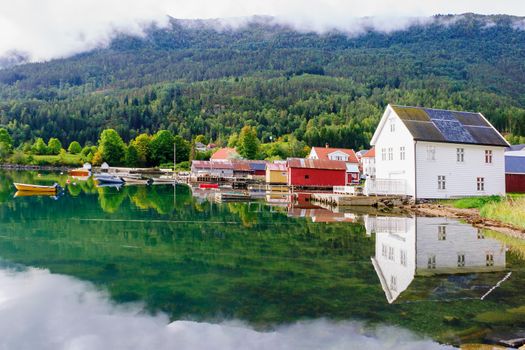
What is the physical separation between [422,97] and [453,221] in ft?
556

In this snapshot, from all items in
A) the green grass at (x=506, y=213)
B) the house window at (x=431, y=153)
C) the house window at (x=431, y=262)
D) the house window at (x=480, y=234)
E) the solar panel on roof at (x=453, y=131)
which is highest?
the solar panel on roof at (x=453, y=131)

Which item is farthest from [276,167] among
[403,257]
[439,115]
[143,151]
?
[143,151]

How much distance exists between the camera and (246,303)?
10914 mm

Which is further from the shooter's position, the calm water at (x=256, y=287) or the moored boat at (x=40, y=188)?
the moored boat at (x=40, y=188)

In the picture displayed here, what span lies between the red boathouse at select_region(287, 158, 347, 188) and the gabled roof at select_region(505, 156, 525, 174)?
20968mm

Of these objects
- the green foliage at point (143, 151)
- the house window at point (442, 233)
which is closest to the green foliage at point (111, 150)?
the green foliage at point (143, 151)

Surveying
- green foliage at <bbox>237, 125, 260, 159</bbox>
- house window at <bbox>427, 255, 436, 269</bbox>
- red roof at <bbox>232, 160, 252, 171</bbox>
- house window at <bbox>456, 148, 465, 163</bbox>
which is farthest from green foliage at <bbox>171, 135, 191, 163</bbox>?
house window at <bbox>427, 255, 436, 269</bbox>

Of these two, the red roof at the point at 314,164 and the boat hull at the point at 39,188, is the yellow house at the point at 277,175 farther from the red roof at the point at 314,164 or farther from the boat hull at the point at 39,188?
the boat hull at the point at 39,188

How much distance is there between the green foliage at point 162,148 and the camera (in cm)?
12594

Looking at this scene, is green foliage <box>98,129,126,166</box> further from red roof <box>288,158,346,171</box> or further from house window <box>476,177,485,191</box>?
house window <box>476,177,485,191</box>

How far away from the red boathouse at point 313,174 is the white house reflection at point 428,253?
35.1 metres

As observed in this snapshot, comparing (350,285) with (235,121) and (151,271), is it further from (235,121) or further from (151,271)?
(235,121)

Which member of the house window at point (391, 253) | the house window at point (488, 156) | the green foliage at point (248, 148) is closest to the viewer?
the house window at point (391, 253)

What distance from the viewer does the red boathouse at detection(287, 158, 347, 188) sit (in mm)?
60469
